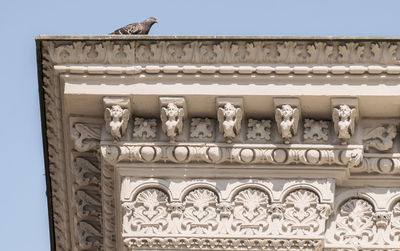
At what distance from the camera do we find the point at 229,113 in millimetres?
24547

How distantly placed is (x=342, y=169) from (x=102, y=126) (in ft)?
7.98

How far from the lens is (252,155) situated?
24578 mm

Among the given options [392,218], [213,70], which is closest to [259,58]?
[213,70]

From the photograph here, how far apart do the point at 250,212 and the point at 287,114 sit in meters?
1.03

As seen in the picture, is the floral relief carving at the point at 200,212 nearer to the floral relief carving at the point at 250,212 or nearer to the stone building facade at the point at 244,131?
the stone building facade at the point at 244,131

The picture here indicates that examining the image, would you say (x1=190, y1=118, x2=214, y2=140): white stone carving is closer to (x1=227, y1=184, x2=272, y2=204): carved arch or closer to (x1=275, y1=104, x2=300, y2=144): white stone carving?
(x1=227, y1=184, x2=272, y2=204): carved arch

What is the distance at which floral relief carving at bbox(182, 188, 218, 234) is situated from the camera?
24.4m

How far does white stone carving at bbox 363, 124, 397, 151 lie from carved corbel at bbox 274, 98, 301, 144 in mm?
734

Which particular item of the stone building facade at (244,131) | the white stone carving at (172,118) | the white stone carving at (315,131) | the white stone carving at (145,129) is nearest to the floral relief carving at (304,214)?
the stone building facade at (244,131)

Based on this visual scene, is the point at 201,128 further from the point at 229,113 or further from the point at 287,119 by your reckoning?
the point at 287,119

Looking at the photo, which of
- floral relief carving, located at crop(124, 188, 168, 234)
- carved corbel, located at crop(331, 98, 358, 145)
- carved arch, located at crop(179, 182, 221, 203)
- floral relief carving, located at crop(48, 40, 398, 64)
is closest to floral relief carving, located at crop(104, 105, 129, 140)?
floral relief carving, located at crop(48, 40, 398, 64)

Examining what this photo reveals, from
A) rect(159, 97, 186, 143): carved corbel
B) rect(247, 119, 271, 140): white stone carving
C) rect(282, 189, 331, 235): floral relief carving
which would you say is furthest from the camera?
rect(247, 119, 271, 140): white stone carving

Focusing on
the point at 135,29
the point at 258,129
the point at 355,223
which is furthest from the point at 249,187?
the point at 135,29

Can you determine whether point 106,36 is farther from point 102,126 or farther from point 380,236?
point 380,236
